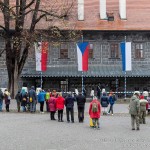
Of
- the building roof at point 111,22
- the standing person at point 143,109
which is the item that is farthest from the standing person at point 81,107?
the building roof at point 111,22

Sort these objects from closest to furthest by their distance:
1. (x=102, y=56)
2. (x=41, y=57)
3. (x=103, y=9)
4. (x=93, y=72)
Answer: (x=41, y=57) → (x=93, y=72) → (x=102, y=56) → (x=103, y=9)

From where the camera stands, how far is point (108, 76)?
44562 millimetres

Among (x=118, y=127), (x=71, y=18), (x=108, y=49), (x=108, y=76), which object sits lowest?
(x=118, y=127)

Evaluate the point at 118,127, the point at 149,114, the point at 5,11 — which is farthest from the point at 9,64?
the point at 118,127

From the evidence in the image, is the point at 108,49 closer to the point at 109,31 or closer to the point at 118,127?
the point at 109,31

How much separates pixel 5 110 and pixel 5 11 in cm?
911

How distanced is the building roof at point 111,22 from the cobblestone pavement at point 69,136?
2466cm

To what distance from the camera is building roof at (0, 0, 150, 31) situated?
45.7m

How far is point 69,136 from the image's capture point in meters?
16.3

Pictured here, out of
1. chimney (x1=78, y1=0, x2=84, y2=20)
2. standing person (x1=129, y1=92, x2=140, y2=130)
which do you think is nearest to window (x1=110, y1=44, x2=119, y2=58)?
chimney (x1=78, y1=0, x2=84, y2=20)

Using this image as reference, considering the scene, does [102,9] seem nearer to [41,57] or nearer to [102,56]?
[102,56]

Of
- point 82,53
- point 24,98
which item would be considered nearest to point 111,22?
point 82,53

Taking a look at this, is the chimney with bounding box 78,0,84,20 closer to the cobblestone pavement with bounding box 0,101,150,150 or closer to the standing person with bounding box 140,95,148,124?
the standing person with bounding box 140,95,148,124

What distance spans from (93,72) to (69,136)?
29239 mm
